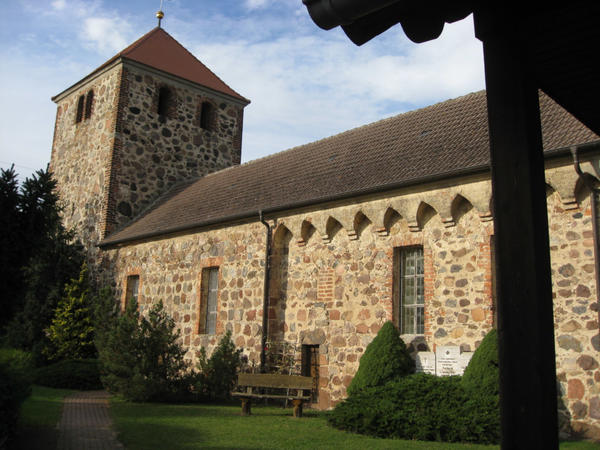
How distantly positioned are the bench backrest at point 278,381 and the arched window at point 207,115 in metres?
14.7

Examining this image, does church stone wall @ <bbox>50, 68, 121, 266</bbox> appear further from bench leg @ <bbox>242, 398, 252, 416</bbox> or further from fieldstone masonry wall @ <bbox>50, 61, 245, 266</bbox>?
bench leg @ <bbox>242, 398, 252, 416</bbox>

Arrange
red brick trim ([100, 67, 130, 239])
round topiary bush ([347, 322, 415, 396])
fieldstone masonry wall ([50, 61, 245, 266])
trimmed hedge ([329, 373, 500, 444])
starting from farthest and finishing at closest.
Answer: fieldstone masonry wall ([50, 61, 245, 266]) → red brick trim ([100, 67, 130, 239]) → round topiary bush ([347, 322, 415, 396]) → trimmed hedge ([329, 373, 500, 444])

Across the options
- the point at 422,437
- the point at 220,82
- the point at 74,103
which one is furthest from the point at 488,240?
the point at 74,103

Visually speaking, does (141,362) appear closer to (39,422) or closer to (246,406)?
(246,406)

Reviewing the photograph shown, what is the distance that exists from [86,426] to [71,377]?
7.41 metres

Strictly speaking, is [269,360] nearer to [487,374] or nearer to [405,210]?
[405,210]

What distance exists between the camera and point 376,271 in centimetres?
1230

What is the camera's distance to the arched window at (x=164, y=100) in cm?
2369

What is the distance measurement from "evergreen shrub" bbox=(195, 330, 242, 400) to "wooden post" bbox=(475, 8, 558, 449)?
11967 millimetres

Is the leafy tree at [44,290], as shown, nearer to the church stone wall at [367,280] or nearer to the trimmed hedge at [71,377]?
the trimmed hedge at [71,377]

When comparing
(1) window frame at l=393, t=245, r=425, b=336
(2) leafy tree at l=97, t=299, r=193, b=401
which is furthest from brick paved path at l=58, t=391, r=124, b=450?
(1) window frame at l=393, t=245, r=425, b=336

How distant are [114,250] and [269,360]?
8720 mm

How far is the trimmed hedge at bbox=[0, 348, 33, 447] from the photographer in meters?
7.14

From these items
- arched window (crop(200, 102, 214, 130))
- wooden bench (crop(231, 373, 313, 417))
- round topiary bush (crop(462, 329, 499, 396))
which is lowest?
wooden bench (crop(231, 373, 313, 417))
